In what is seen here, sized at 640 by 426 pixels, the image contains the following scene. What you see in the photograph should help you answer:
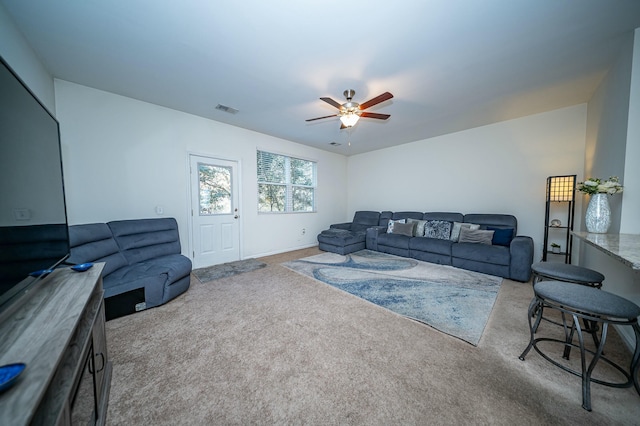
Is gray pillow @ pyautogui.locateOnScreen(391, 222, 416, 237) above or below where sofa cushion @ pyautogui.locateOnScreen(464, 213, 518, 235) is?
below

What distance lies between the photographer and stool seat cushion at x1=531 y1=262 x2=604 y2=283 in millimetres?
1637

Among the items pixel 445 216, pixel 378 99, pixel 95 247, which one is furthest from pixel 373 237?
pixel 95 247

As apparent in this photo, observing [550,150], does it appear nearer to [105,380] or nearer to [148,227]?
[105,380]

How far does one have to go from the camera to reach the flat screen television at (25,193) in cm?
92

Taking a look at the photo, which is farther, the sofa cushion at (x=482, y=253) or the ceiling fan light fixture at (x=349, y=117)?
the sofa cushion at (x=482, y=253)

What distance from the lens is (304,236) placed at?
556cm

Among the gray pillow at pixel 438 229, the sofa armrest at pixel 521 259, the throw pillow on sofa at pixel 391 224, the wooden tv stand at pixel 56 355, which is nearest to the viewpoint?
the wooden tv stand at pixel 56 355

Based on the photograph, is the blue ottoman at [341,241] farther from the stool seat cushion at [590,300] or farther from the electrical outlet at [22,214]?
the electrical outlet at [22,214]

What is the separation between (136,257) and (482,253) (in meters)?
4.99

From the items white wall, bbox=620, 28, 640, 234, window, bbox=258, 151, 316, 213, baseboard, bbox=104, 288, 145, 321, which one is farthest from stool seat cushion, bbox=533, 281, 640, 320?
window, bbox=258, 151, 316, 213

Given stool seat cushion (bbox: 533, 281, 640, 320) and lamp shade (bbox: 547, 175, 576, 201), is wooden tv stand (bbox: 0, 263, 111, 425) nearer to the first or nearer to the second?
stool seat cushion (bbox: 533, 281, 640, 320)

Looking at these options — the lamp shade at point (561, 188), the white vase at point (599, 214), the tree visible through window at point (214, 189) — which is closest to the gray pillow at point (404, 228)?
the lamp shade at point (561, 188)

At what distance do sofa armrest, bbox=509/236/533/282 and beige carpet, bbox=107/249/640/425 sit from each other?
3.97 ft

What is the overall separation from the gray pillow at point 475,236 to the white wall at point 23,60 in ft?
18.6
